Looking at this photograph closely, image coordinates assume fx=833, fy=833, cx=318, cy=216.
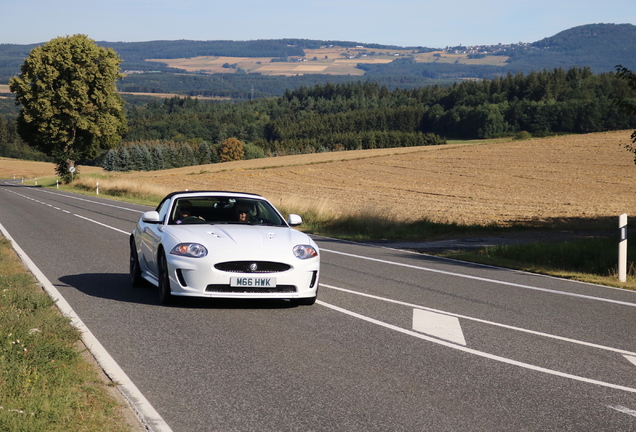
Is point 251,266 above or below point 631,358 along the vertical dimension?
above

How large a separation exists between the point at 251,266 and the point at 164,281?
1132mm

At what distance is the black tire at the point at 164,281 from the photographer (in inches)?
383

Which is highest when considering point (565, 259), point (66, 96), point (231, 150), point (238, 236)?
point (66, 96)

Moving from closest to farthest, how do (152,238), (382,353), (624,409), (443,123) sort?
(624,409) → (382,353) → (152,238) → (443,123)

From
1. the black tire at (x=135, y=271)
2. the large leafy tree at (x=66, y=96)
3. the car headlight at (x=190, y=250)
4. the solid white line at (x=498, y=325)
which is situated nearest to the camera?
the solid white line at (x=498, y=325)

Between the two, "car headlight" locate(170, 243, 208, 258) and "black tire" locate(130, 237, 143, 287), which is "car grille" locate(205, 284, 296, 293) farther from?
"black tire" locate(130, 237, 143, 287)

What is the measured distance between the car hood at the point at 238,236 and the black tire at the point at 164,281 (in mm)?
301

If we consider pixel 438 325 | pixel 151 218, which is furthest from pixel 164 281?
pixel 438 325

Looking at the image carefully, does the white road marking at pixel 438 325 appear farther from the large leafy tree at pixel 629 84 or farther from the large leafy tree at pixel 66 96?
the large leafy tree at pixel 66 96

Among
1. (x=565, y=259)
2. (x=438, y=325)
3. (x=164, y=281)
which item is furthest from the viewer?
(x=565, y=259)

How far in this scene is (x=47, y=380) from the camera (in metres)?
5.89

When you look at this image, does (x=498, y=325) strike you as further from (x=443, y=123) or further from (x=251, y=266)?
(x=443, y=123)

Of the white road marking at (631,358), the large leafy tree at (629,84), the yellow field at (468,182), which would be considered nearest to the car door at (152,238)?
the white road marking at (631,358)

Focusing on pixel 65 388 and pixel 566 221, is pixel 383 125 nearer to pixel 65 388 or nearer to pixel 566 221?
pixel 566 221
